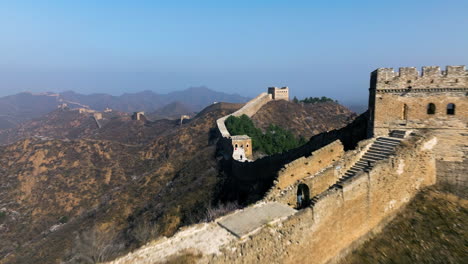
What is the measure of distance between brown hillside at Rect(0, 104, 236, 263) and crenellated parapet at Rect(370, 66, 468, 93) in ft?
55.6

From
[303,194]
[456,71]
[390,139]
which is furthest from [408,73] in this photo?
[303,194]

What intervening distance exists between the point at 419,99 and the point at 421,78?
0.94 metres

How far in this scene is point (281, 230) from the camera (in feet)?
27.0

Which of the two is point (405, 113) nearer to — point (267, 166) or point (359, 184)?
point (359, 184)

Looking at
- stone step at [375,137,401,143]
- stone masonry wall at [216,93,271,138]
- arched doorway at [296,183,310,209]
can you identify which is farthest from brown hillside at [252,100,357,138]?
arched doorway at [296,183,310,209]

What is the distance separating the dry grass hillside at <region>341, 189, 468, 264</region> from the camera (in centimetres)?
920

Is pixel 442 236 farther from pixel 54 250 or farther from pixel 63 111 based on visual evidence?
pixel 63 111

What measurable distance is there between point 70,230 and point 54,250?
4.58 meters

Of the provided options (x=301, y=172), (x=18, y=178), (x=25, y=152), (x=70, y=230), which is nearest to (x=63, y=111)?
(x=25, y=152)

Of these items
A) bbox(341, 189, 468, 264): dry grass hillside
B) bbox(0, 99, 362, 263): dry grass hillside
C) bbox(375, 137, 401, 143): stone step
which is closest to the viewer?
bbox(341, 189, 468, 264): dry grass hillside

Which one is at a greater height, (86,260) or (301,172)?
(301,172)

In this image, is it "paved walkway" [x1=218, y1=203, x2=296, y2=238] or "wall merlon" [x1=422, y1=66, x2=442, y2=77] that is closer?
"paved walkway" [x1=218, y1=203, x2=296, y2=238]

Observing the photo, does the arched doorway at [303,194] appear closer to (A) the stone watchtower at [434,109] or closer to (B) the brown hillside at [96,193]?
(A) the stone watchtower at [434,109]

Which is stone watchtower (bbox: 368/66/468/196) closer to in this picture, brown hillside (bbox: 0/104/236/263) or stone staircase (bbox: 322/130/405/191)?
stone staircase (bbox: 322/130/405/191)
